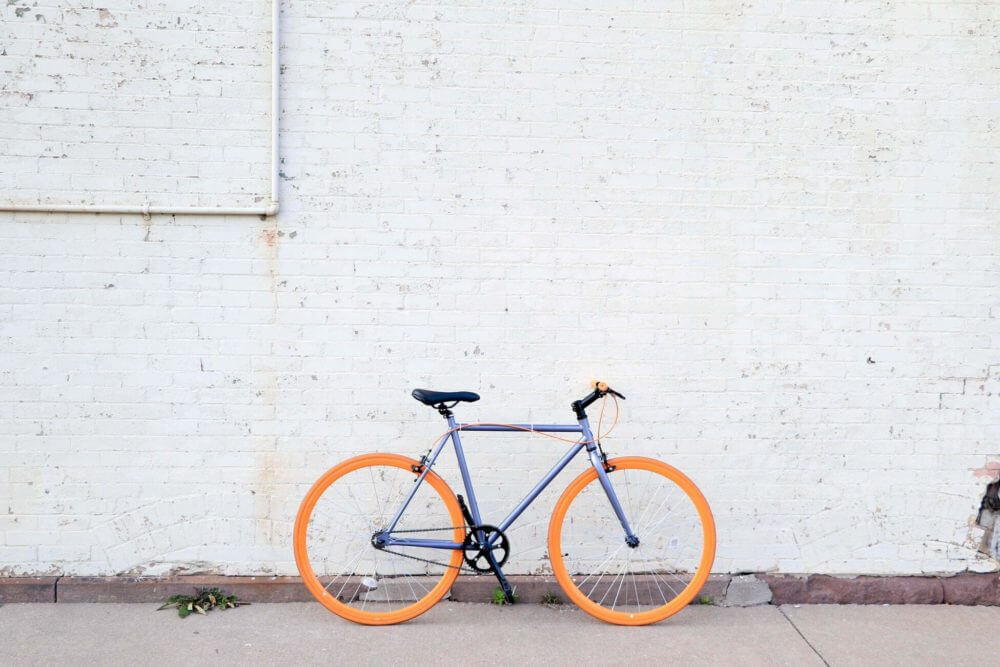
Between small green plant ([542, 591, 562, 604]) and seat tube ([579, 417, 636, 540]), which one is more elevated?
seat tube ([579, 417, 636, 540])

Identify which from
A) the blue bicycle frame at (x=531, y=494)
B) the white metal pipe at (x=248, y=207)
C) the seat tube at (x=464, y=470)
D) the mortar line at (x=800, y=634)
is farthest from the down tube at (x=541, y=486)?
the white metal pipe at (x=248, y=207)

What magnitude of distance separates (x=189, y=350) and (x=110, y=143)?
107 cm

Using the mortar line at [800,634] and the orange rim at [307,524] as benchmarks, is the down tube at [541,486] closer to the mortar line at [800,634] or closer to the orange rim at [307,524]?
the orange rim at [307,524]

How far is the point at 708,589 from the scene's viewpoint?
428cm

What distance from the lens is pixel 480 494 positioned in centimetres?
423

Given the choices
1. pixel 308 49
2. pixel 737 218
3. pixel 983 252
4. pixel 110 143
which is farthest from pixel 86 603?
pixel 983 252

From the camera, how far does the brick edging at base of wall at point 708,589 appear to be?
4105 mm

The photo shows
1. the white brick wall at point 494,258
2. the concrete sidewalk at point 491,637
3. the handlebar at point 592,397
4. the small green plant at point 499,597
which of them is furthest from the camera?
the small green plant at point 499,597

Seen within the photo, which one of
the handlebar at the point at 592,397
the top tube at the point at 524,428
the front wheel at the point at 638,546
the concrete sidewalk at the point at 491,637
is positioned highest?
the handlebar at the point at 592,397

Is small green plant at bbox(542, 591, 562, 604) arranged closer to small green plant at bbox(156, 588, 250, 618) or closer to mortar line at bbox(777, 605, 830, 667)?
mortar line at bbox(777, 605, 830, 667)

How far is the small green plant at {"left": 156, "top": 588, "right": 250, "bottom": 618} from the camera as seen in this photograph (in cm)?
405

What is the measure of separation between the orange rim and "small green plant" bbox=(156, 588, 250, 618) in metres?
0.48

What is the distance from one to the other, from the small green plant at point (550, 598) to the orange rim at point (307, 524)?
55cm

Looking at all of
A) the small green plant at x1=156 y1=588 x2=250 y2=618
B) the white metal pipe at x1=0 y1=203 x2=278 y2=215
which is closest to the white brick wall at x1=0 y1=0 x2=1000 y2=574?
the white metal pipe at x1=0 y1=203 x2=278 y2=215
